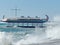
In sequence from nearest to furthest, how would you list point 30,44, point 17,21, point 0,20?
point 30,44, point 17,21, point 0,20

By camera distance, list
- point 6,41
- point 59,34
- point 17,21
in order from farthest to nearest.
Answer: point 17,21
point 59,34
point 6,41

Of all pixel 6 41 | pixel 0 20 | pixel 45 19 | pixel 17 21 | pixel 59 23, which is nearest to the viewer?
pixel 6 41

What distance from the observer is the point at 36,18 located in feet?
304

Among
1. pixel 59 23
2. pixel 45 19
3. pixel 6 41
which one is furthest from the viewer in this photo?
pixel 45 19

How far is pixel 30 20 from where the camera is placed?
88500 mm

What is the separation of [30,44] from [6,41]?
172cm

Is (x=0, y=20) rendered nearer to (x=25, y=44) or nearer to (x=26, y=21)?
(x=26, y=21)

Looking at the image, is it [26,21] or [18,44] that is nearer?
[18,44]

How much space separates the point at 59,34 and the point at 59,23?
17.5 ft

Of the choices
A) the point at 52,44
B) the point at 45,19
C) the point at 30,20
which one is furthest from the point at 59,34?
the point at 45,19

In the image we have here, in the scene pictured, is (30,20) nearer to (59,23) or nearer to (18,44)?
(59,23)

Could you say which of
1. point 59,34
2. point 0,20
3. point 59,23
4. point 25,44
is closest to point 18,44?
point 25,44

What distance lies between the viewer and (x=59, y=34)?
2156 cm

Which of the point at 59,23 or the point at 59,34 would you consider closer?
the point at 59,34
